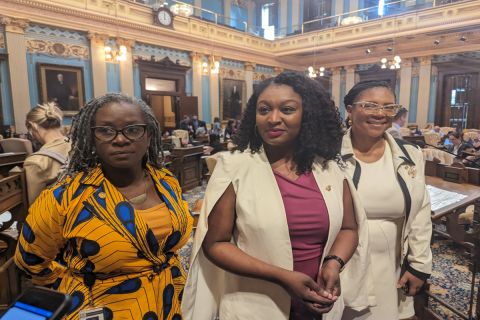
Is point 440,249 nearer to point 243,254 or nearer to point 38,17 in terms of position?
point 243,254

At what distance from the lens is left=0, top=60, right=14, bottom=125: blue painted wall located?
345 inches

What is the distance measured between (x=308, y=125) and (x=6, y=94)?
10226 mm

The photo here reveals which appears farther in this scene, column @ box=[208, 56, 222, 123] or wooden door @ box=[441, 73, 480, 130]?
column @ box=[208, 56, 222, 123]

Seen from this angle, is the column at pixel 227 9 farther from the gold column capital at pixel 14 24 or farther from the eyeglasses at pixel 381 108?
the eyeglasses at pixel 381 108

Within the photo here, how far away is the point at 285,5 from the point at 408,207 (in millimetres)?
17841

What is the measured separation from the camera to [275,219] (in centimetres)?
113

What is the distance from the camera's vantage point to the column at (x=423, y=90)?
529 inches

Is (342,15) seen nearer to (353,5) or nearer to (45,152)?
(353,5)

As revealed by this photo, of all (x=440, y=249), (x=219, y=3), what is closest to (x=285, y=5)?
(x=219, y=3)

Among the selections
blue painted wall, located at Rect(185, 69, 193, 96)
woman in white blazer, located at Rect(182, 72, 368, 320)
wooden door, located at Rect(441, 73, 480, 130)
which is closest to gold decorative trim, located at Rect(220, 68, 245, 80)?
blue painted wall, located at Rect(185, 69, 193, 96)

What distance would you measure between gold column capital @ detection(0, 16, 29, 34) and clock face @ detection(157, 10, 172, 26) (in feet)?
13.4

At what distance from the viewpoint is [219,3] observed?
16.1 m

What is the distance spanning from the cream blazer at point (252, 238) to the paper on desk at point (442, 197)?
1258mm

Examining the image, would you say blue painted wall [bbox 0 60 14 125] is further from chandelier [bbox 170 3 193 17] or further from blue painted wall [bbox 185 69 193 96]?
chandelier [bbox 170 3 193 17]
